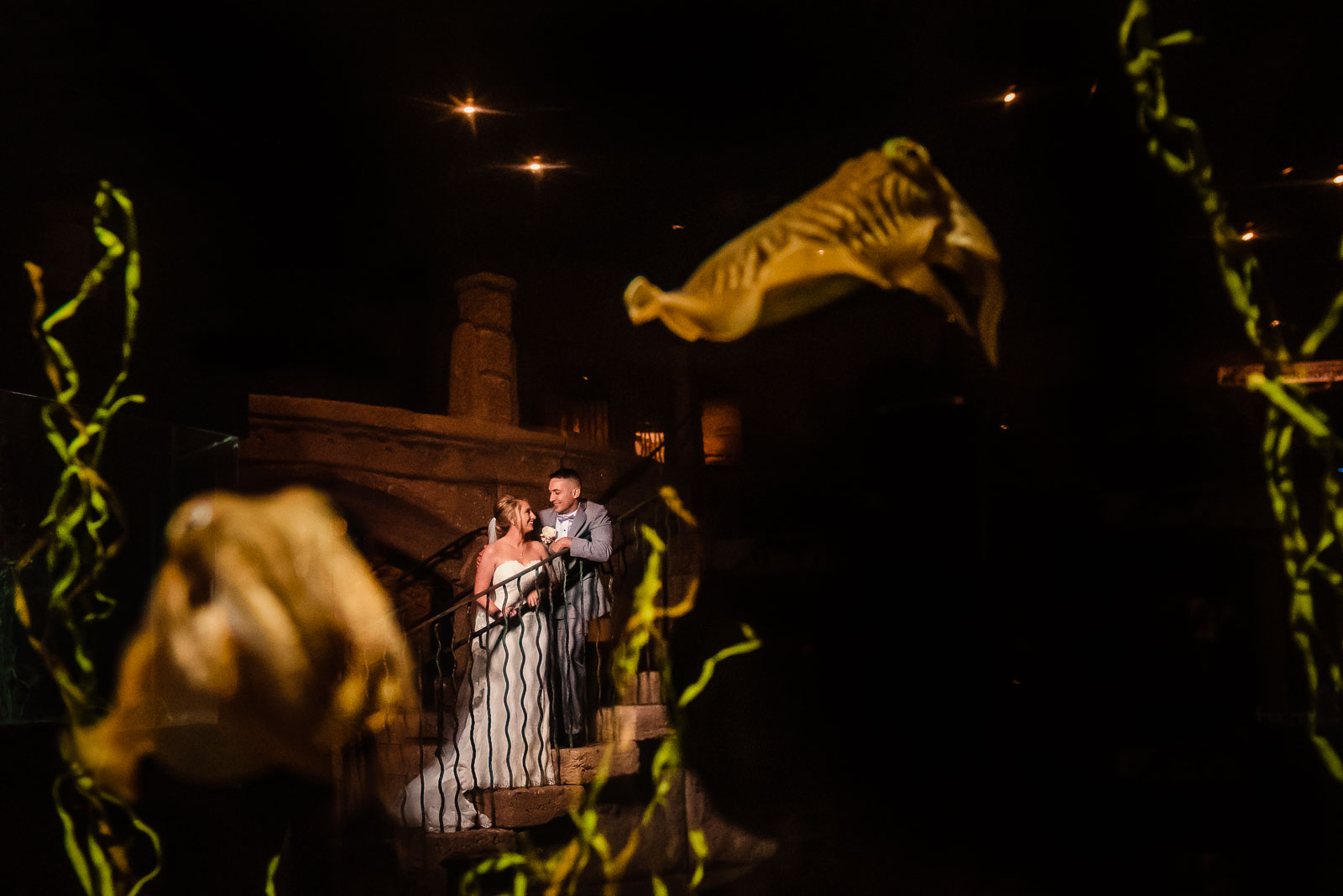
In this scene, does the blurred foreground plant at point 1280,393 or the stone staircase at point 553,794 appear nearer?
the blurred foreground plant at point 1280,393

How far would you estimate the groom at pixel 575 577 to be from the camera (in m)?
3.02

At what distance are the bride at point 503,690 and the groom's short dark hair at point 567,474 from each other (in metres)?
0.21

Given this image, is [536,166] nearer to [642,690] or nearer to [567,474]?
[567,474]

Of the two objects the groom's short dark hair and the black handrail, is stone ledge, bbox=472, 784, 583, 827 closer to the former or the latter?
the black handrail

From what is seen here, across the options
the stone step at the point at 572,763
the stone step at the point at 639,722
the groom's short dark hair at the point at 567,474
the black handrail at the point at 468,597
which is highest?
the groom's short dark hair at the point at 567,474

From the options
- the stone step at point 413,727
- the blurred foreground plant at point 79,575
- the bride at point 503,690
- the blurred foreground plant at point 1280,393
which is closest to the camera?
the blurred foreground plant at point 1280,393

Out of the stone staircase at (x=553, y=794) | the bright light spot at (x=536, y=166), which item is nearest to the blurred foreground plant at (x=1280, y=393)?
the bright light spot at (x=536, y=166)

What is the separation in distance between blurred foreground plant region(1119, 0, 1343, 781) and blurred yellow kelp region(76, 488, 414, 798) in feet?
10.3

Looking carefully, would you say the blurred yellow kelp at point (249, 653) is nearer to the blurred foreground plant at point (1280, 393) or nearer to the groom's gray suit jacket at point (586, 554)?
the groom's gray suit jacket at point (586, 554)

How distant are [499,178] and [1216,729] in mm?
2769

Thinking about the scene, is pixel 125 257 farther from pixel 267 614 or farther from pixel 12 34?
pixel 267 614

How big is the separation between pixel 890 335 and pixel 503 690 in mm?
2224

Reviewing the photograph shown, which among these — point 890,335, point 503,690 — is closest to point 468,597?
point 503,690

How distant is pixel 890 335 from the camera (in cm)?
231
